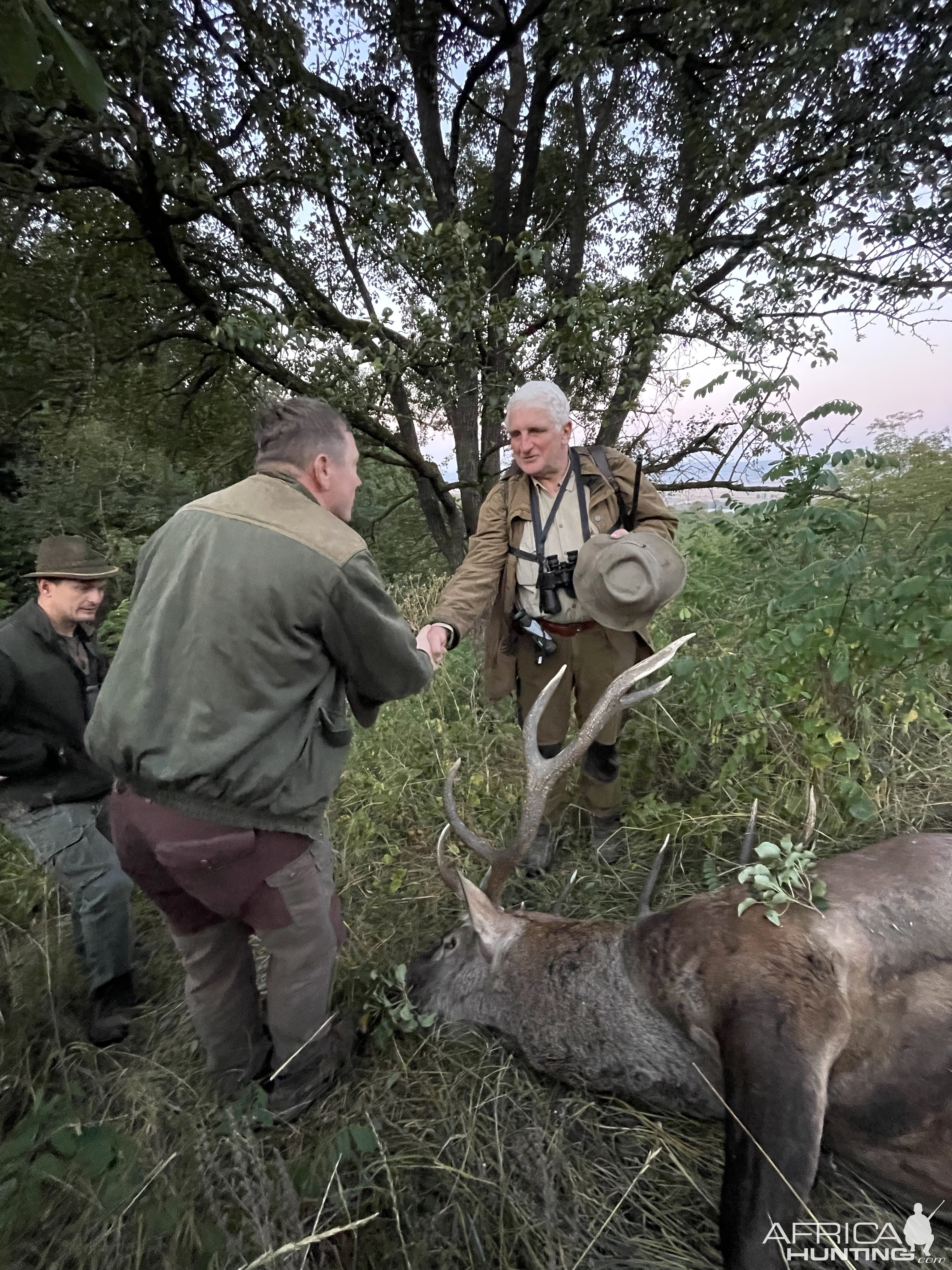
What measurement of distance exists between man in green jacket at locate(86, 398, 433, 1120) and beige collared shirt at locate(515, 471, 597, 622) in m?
1.21

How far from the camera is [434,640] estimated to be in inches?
105

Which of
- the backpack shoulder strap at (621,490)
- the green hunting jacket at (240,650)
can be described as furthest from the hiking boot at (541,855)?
the green hunting jacket at (240,650)

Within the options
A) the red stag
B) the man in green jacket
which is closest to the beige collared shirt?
the red stag

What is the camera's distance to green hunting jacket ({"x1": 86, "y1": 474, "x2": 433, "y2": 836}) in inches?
62.7

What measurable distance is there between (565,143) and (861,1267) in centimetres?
944

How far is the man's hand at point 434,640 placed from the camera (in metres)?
2.62

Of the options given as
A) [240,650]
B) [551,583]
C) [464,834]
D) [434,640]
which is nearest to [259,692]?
[240,650]

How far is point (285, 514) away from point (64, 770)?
1.94 meters

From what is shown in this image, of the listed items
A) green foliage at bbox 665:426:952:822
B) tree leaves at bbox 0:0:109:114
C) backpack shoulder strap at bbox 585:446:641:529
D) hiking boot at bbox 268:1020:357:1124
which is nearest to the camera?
tree leaves at bbox 0:0:109:114

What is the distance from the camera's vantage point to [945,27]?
185 inches

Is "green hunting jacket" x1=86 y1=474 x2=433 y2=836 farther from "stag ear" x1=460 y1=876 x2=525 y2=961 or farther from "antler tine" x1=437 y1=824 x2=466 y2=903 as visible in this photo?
"stag ear" x1=460 y1=876 x2=525 y2=961

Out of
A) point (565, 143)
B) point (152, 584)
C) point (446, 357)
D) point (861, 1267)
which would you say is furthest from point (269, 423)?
point (565, 143)

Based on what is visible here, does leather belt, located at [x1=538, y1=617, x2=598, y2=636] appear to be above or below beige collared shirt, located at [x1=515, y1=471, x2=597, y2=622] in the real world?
below

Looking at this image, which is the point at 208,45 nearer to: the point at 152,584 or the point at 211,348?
the point at 211,348
